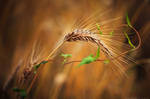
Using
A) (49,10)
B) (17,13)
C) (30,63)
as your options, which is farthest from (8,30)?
(30,63)

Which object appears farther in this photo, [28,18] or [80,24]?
[28,18]

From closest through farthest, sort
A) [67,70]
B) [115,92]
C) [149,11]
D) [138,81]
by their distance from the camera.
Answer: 1. [67,70]
2. [115,92]
3. [149,11]
4. [138,81]

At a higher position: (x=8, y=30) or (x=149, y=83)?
(x=8, y=30)

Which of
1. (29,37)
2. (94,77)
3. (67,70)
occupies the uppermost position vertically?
(29,37)

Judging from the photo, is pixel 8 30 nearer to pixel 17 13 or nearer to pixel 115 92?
pixel 17 13

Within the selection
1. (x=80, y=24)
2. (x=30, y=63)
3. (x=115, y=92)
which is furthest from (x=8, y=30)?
(x=115, y=92)

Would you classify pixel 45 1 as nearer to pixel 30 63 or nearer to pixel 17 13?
pixel 17 13

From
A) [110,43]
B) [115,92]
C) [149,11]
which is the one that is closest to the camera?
[110,43]
